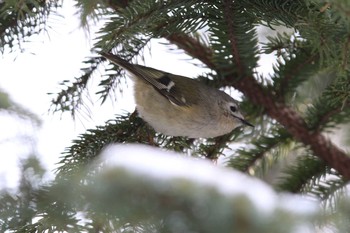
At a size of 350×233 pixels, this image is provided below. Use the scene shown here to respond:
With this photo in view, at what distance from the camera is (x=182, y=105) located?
247cm

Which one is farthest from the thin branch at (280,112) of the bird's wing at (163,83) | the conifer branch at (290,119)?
the bird's wing at (163,83)

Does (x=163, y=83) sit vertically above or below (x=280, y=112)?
above

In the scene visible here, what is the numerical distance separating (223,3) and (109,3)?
41 cm

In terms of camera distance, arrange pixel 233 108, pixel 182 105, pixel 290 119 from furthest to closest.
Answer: pixel 182 105
pixel 233 108
pixel 290 119

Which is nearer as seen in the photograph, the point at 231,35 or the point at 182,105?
the point at 231,35

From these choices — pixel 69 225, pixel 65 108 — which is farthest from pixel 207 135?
pixel 69 225

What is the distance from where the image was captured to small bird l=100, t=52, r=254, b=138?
2209mm

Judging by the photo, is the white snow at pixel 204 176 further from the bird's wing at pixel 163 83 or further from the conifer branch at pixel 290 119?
the bird's wing at pixel 163 83

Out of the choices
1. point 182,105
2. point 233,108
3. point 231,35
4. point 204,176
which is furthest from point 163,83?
point 204,176

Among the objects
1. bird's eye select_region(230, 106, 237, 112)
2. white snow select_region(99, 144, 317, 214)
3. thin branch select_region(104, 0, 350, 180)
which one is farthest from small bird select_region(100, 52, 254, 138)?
white snow select_region(99, 144, 317, 214)

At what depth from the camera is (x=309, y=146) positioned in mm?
2021

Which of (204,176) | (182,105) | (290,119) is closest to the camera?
(204,176)

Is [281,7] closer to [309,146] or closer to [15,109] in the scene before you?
[309,146]

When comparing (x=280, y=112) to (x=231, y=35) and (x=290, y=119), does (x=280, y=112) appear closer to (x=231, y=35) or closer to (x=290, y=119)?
(x=290, y=119)
